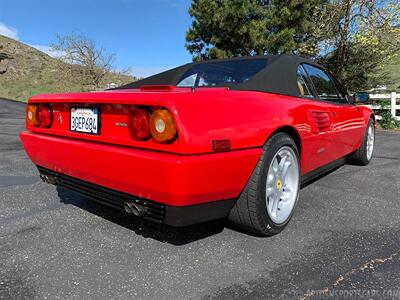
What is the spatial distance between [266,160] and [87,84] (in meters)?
24.5

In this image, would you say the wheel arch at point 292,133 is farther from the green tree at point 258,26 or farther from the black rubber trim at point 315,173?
the green tree at point 258,26

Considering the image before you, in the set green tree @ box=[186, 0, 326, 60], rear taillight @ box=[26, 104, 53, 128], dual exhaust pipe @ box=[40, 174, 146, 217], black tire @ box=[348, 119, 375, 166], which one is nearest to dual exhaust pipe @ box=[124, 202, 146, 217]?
dual exhaust pipe @ box=[40, 174, 146, 217]

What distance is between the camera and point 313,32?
43.8 ft

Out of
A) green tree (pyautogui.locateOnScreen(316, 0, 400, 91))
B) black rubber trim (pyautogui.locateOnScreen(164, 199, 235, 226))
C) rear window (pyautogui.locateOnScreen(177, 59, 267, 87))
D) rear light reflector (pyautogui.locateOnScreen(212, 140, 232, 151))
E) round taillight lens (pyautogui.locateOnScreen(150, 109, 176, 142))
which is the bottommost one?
black rubber trim (pyautogui.locateOnScreen(164, 199, 235, 226))

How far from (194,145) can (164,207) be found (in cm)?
40

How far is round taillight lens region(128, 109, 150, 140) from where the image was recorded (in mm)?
2145

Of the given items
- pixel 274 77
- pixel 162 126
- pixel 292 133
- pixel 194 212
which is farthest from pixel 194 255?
pixel 274 77

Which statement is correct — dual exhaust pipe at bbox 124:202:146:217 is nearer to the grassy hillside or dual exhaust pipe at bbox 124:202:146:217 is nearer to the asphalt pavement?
the asphalt pavement

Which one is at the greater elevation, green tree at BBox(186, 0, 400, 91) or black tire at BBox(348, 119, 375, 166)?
green tree at BBox(186, 0, 400, 91)

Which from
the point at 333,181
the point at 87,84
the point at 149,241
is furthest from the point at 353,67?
the point at 87,84

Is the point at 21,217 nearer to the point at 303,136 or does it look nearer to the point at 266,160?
the point at 266,160

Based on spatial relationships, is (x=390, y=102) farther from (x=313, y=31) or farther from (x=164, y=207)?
(x=164, y=207)

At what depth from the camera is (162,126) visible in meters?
2.04

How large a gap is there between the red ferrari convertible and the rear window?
0.05ft
